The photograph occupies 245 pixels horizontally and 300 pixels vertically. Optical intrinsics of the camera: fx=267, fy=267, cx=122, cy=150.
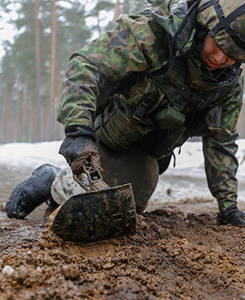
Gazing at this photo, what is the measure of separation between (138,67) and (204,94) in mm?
609

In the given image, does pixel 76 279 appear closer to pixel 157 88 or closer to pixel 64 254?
pixel 64 254

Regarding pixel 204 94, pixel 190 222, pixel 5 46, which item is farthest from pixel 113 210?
pixel 5 46

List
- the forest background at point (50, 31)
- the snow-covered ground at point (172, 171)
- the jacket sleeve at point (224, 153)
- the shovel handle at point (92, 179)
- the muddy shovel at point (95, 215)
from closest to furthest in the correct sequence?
the muddy shovel at point (95, 215) < the shovel handle at point (92, 179) < the jacket sleeve at point (224, 153) < the snow-covered ground at point (172, 171) < the forest background at point (50, 31)

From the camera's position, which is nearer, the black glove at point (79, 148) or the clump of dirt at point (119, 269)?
the clump of dirt at point (119, 269)

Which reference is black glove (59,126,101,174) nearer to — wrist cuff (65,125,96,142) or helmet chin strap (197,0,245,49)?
wrist cuff (65,125,96,142)

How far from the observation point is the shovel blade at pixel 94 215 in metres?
1.25

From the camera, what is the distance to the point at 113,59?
1.85 metres

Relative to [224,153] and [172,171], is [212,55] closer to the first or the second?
[224,153]

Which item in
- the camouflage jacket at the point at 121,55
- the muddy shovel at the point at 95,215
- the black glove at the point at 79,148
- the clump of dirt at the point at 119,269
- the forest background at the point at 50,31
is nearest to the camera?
the clump of dirt at the point at 119,269

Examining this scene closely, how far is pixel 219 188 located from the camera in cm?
229

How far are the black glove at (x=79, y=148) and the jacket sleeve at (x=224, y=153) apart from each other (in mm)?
1225

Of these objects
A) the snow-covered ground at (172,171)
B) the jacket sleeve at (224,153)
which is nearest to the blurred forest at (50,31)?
the snow-covered ground at (172,171)

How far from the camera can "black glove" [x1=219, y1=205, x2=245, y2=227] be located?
200 cm

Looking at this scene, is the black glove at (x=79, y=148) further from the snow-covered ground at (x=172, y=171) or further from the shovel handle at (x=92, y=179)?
the snow-covered ground at (x=172, y=171)
